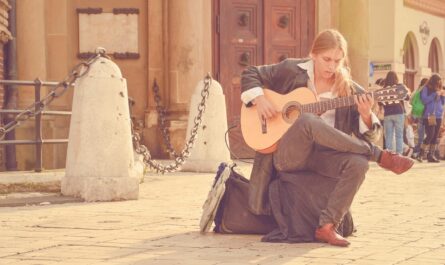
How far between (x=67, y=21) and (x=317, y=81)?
1137cm

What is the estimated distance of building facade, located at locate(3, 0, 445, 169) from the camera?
17.8 m

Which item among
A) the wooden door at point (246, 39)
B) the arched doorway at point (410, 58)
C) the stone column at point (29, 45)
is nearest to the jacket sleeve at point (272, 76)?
the stone column at point (29, 45)

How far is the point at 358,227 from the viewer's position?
26.3 ft

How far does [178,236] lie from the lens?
753cm

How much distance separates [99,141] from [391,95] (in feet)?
13.2

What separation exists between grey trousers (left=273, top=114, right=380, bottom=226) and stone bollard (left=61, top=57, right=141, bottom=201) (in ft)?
11.7

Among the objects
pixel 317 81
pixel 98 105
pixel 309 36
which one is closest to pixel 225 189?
pixel 317 81

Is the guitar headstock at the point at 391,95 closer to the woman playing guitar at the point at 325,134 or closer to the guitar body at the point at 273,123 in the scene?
the woman playing guitar at the point at 325,134

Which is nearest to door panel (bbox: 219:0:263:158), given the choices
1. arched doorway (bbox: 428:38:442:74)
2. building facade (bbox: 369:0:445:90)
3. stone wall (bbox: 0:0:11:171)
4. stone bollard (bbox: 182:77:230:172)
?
stone wall (bbox: 0:0:11:171)

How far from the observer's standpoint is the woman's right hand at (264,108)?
23.8ft

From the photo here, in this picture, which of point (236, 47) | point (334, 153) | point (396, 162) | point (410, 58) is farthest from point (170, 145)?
point (410, 58)

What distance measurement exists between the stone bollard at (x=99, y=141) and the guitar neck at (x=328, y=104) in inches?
139

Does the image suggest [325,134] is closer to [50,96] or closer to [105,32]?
[50,96]

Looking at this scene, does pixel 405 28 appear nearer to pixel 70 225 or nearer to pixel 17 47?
pixel 17 47
